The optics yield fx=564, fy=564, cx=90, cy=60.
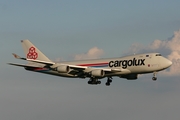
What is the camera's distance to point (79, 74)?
110875 mm

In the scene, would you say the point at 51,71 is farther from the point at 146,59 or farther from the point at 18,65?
the point at 146,59

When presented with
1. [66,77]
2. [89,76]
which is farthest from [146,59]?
[66,77]

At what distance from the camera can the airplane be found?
10469 cm

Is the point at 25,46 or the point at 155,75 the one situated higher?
the point at 25,46

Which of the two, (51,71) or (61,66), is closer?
(61,66)

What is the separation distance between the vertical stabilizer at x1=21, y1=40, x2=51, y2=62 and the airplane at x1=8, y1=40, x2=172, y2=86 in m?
3.59

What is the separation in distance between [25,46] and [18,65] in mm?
9891

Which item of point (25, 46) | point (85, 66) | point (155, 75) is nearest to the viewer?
point (155, 75)

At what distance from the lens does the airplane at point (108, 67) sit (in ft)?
343

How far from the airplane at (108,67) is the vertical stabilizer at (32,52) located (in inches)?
141

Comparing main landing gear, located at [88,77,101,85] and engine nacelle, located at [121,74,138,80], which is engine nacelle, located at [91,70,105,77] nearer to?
main landing gear, located at [88,77,101,85]

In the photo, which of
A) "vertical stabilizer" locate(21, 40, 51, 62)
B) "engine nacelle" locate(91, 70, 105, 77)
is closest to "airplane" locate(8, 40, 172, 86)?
"engine nacelle" locate(91, 70, 105, 77)

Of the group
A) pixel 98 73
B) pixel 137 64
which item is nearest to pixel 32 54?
pixel 98 73

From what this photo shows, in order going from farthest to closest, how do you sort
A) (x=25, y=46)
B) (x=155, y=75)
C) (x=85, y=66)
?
1. (x=25, y=46)
2. (x=85, y=66)
3. (x=155, y=75)
